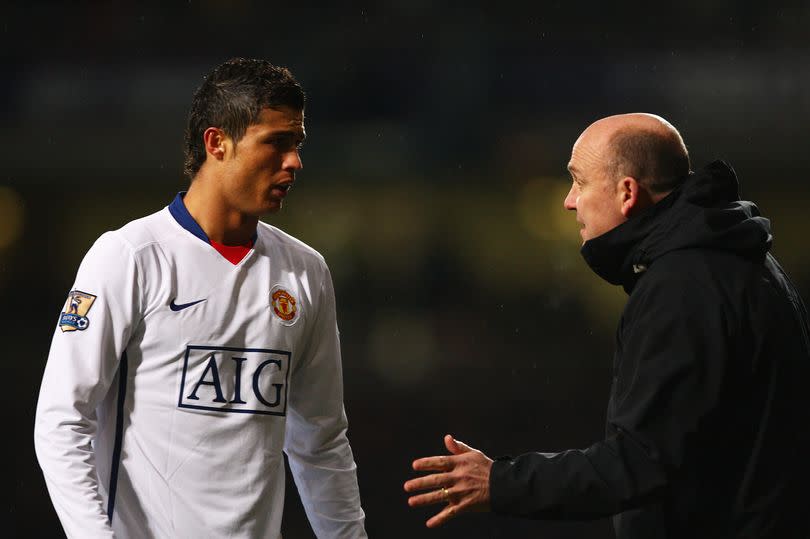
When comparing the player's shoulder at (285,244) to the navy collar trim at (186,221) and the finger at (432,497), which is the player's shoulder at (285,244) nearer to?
the navy collar trim at (186,221)

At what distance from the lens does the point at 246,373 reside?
5.88 ft

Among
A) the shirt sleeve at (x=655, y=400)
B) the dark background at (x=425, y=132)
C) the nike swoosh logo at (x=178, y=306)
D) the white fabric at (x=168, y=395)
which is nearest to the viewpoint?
the shirt sleeve at (x=655, y=400)

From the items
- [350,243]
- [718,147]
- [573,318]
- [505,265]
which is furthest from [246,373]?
[573,318]

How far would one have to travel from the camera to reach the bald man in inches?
60.5

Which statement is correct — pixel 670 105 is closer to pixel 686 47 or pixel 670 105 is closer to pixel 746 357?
pixel 686 47

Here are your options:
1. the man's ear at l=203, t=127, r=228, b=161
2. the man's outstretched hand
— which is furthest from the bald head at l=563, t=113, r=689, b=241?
the man's ear at l=203, t=127, r=228, b=161

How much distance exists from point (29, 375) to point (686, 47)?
26.9 feet

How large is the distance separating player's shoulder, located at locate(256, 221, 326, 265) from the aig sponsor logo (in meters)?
0.22

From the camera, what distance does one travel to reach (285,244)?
1.96 metres

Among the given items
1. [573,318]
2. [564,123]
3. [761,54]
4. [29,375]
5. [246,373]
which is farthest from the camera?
[573,318]

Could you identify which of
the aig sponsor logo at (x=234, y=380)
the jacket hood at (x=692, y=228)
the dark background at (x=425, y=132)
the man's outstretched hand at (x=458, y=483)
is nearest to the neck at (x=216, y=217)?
the aig sponsor logo at (x=234, y=380)

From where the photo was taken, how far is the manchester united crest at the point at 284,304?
6.09 feet

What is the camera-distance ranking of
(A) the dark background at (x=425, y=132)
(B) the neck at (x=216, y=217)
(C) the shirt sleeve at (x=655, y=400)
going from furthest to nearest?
(A) the dark background at (x=425, y=132)
(B) the neck at (x=216, y=217)
(C) the shirt sleeve at (x=655, y=400)

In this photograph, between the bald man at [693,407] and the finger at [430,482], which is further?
the finger at [430,482]
